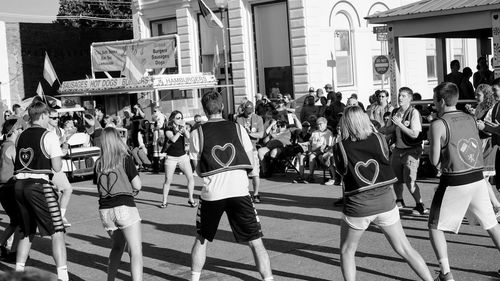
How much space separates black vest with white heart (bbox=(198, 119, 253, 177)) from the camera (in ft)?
21.8

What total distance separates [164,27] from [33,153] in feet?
67.5

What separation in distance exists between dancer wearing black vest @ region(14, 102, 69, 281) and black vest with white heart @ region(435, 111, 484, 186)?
389 cm

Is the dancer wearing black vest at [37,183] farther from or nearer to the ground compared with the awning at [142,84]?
nearer to the ground

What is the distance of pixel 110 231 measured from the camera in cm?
697

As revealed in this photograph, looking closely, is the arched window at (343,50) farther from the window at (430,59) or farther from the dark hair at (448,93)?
the dark hair at (448,93)

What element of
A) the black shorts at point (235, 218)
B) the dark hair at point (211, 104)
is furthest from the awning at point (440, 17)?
the black shorts at point (235, 218)

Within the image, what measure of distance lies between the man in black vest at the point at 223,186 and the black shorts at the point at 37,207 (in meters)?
1.76

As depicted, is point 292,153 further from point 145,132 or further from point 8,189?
point 8,189

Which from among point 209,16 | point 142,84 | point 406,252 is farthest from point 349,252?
point 209,16

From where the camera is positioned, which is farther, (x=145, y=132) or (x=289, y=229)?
(x=145, y=132)

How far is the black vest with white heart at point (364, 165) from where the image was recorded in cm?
616

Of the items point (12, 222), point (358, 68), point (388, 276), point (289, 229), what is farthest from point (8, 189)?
point (358, 68)

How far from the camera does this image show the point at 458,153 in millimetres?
6547

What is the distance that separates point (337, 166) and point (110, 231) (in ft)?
7.49
